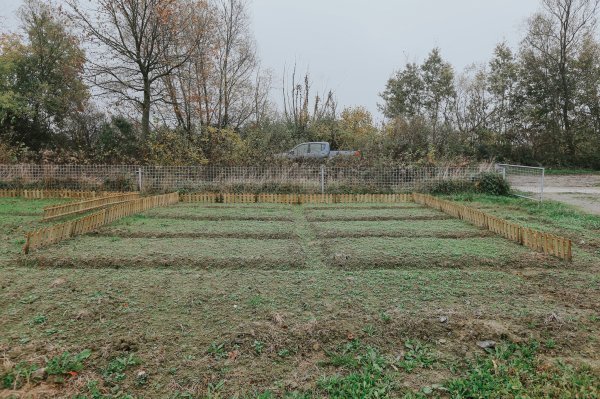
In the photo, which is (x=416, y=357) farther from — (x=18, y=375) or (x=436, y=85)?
(x=436, y=85)

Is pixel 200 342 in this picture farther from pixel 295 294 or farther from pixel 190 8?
pixel 190 8

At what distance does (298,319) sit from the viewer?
307 centimetres

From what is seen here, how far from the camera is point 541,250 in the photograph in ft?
16.9

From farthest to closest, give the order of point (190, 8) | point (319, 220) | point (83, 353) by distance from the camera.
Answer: point (190, 8), point (319, 220), point (83, 353)

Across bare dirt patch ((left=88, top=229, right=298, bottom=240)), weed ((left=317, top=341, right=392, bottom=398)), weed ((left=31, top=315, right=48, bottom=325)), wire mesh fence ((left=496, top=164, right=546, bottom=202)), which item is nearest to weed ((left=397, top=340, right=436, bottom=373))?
weed ((left=317, top=341, right=392, bottom=398))

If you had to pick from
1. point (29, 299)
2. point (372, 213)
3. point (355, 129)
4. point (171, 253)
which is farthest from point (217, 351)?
point (355, 129)

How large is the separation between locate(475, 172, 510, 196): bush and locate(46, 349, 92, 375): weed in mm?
11828

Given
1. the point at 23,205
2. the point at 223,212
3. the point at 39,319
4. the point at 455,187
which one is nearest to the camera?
the point at 39,319

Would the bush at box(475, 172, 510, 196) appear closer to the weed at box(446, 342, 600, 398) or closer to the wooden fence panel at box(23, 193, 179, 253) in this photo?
the wooden fence panel at box(23, 193, 179, 253)

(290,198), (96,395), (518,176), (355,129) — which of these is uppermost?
(355,129)

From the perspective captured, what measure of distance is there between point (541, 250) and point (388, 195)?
6.27 m

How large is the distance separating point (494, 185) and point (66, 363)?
12038 millimetres

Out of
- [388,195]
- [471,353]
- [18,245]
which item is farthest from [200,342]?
[388,195]

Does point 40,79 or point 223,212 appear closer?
point 223,212
